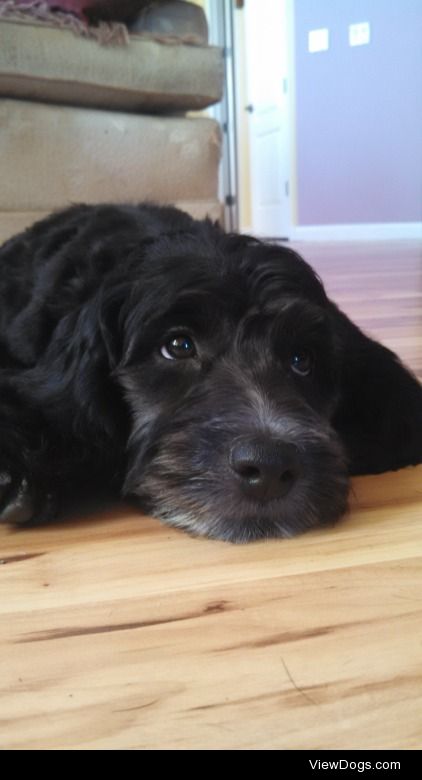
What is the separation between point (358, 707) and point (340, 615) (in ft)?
0.70

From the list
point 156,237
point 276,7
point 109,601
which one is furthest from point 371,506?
point 276,7

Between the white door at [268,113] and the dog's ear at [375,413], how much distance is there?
8.95 m

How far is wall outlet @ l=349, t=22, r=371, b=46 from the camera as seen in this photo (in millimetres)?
8836

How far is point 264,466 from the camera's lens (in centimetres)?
123

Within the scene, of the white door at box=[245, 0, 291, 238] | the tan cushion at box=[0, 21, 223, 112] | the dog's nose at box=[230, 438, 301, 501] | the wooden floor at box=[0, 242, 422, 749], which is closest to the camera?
the wooden floor at box=[0, 242, 422, 749]

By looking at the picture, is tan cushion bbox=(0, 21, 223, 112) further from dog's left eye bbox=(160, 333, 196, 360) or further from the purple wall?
the purple wall

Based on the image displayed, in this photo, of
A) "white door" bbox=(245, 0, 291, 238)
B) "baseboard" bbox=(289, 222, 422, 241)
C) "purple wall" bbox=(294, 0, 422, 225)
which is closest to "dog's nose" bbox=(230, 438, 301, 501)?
"purple wall" bbox=(294, 0, 422, 225)

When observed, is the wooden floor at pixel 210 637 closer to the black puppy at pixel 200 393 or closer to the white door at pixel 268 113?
the black puppy at pixel 200 393

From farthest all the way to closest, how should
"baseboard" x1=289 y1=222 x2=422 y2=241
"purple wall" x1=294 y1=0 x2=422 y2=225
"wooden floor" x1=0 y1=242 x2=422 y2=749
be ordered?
"baseboard" x1=289 y1=222 x2=422 y2=241, "purple wall" x1=294 y1=0 x2=422 y2=225, "wooden floor" x1=0 y1=242 x2=422 y2=749

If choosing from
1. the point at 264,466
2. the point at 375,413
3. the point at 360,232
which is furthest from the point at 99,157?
the point at 360,232

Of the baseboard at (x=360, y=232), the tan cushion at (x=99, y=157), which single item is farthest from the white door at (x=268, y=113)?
the tan cushion at (x=99, y=157)

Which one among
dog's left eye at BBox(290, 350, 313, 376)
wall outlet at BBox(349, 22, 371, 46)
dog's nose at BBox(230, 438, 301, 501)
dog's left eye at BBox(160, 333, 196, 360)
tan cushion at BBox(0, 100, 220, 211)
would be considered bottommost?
dog's nose at BBox(230, 438, 301, 501)

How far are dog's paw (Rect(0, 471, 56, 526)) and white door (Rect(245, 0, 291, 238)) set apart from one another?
30.9ft

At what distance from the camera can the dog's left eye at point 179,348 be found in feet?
4.84
